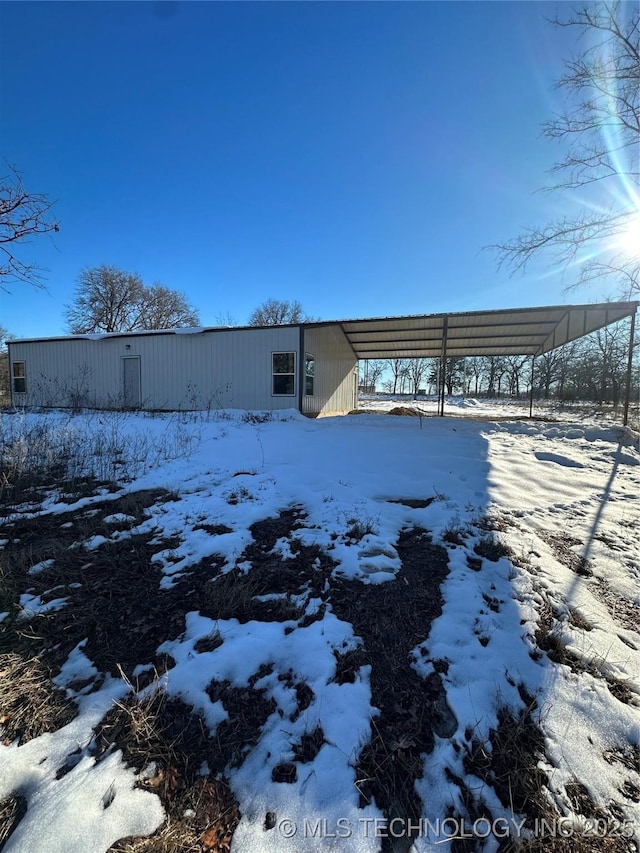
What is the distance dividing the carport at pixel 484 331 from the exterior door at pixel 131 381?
8.44 meters

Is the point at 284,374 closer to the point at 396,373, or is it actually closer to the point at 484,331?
the point at 484,331

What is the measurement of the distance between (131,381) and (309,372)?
7.31 m

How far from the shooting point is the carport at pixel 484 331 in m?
11.2

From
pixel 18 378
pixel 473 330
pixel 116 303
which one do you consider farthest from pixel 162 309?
pixel 473 330

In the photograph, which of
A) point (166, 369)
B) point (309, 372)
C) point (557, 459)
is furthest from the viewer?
point (166, 369)

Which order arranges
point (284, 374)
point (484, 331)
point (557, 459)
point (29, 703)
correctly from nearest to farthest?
point (29, 703), point (557, 459), point (284, 374), point (484, 331)

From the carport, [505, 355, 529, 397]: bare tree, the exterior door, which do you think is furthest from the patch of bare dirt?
[505, 355, 529, 397]: bare tree

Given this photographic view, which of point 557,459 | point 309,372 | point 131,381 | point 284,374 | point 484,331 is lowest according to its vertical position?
point 557,459

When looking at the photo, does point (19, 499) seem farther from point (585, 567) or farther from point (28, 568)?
point (585, 567)

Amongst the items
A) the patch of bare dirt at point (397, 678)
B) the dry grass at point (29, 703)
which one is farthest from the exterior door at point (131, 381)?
the patch of bare dirt at point (397, 678)

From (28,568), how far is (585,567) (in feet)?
14.3

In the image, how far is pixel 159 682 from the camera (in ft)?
5.78

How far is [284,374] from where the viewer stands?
1292 centimetres

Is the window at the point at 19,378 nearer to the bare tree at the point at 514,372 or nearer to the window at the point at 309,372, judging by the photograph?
the window at the point at 309,372
